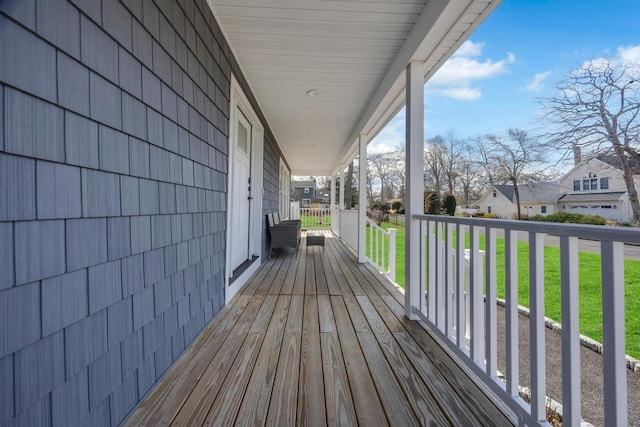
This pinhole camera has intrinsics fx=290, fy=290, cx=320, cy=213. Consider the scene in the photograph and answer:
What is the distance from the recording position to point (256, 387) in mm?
1419

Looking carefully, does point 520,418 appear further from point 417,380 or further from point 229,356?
point 229,356

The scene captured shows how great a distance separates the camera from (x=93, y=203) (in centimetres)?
105

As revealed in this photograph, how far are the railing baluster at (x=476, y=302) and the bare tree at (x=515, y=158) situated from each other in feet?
0.87

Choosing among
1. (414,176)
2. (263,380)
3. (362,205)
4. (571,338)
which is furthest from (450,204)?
(362,205)

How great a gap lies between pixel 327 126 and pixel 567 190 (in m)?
4.18

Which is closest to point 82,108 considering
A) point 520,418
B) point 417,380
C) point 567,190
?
point 567,190

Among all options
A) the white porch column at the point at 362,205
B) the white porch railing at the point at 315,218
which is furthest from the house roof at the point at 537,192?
the white porch railing at the point at 315,218

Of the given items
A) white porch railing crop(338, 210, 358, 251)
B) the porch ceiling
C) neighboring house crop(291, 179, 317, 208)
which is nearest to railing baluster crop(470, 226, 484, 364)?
the porch ceiling

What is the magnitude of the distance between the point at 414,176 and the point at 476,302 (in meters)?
1.11

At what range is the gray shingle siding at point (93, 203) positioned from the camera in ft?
2.60

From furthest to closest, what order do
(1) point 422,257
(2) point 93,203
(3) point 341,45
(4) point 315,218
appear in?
1. (4) point 315,218
2. (3) point 341,45
3. (1) point 422,257
4. (2) point 93,203

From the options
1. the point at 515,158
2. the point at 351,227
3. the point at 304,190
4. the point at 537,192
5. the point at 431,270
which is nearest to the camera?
the point at 537,192

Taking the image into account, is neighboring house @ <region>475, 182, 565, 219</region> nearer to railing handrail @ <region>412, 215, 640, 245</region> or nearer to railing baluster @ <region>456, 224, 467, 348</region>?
railing handrail @ <region>412, 215, 640, 245</region>

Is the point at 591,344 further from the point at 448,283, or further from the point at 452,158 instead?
the point at 452,158
